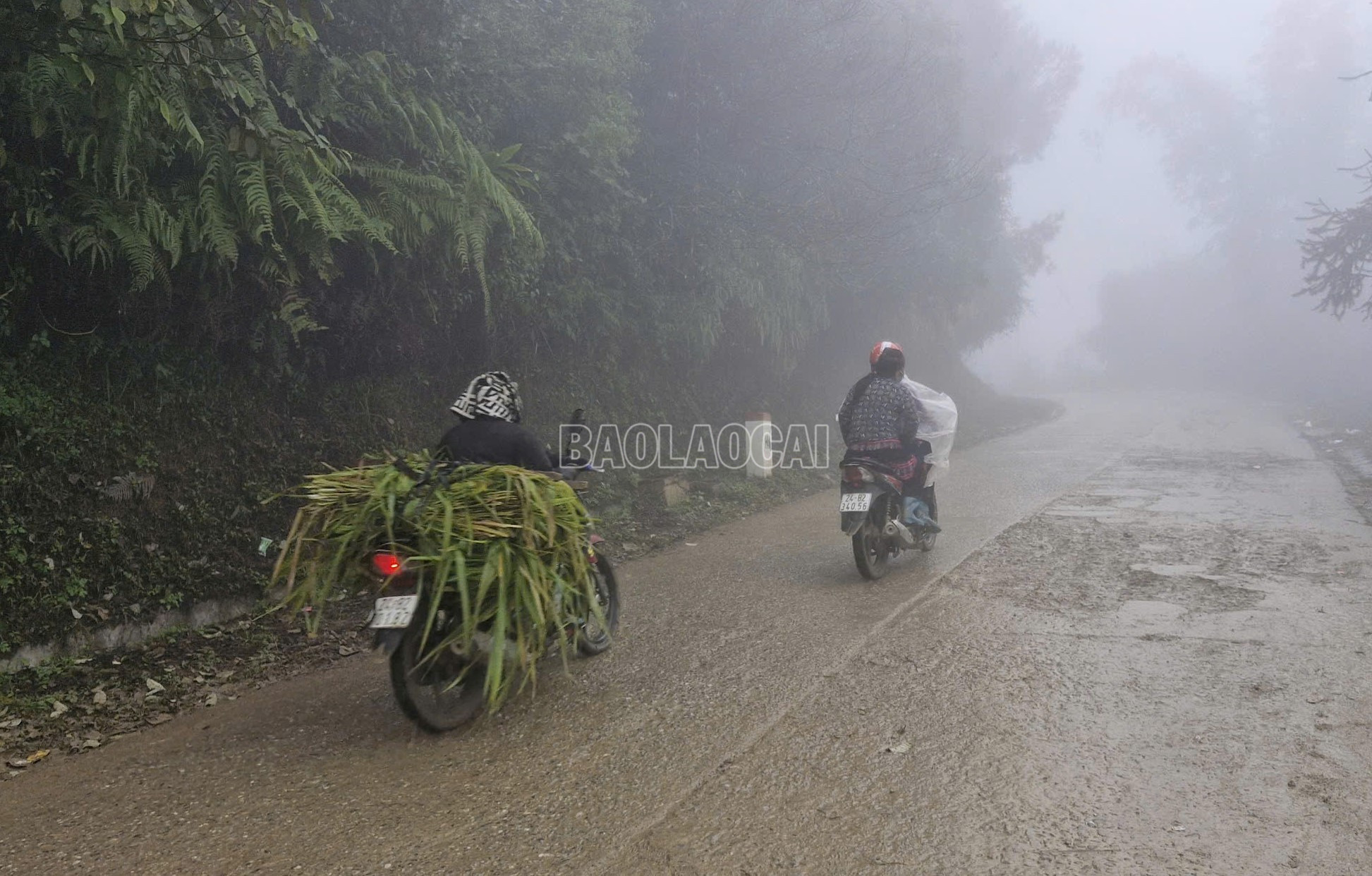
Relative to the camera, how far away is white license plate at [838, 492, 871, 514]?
294 inches

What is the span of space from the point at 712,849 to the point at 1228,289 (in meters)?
71.1

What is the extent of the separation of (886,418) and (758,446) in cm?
549

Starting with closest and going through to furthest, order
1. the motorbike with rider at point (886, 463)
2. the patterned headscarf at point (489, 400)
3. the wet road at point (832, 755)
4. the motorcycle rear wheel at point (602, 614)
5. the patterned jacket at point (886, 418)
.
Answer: the wet road at point (832, 755), the patterned headscarf at point (489, 400), the motorcycle rear wheel at point (602, 614), the motorbike with rider at point (886, 463), the patterned jacket at point (886, 418)

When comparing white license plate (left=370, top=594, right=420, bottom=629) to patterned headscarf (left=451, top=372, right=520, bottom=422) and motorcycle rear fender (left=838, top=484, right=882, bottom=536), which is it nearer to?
patterned headscarf (left=451, top=372, right=520, bottom=422)

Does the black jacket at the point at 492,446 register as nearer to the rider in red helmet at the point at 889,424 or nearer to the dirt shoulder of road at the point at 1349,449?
the rider in red helmet at the point at 889,424

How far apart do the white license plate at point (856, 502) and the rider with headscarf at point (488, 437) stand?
3014 mm

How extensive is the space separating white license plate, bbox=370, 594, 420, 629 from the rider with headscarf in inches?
40.4

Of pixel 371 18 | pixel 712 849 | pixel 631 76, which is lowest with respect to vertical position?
pixel 712 849

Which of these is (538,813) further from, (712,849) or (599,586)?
(599,586)

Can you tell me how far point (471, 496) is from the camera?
4500 mm

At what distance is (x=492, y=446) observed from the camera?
5176mm

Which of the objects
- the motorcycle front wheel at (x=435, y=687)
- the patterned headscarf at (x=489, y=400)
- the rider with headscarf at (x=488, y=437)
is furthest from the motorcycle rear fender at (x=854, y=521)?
the motorcycle front wheel at (x=435, y=687)

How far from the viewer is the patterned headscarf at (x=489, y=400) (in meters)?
5.26

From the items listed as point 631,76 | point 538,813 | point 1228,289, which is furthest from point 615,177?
point 1228,289
